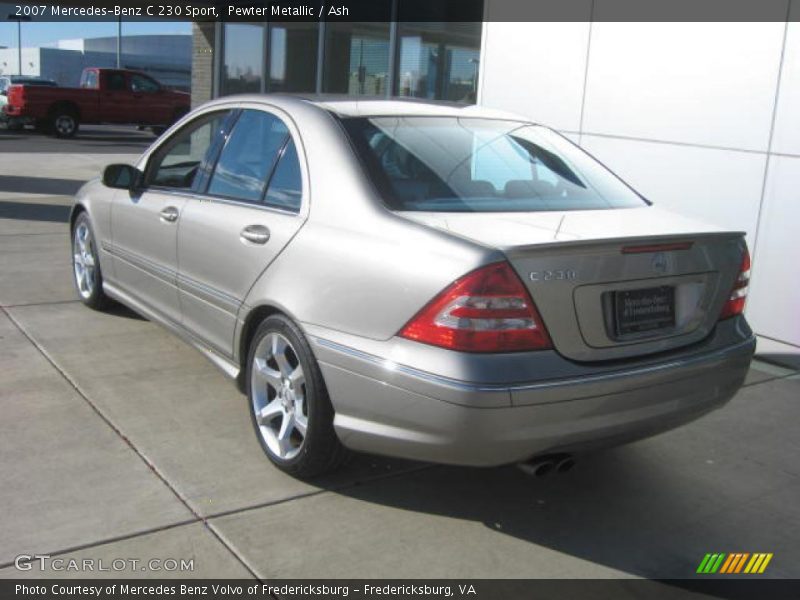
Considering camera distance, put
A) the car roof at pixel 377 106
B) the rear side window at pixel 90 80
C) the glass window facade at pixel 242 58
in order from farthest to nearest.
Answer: the rear side window at pixel 90 80
the glass window facade at pixel 242 58
the car roof at pixel 377 106

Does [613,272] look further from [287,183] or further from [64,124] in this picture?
[64,124]

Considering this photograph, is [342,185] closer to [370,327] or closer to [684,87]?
[370,327]

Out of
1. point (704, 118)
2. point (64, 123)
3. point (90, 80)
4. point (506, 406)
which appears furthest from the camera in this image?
point (90, 80)

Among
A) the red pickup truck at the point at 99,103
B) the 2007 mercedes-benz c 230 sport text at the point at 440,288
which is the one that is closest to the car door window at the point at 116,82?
the red pickup truck at the point at 99,103

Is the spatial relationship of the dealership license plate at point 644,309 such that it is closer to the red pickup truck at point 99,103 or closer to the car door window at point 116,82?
the red pickup truck at point 99,103

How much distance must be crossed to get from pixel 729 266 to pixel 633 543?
1.18 meters

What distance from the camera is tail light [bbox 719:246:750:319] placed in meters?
3.65

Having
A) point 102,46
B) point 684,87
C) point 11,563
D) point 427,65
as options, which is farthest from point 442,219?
point 102,46

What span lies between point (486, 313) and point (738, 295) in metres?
1.34

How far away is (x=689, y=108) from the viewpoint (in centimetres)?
643

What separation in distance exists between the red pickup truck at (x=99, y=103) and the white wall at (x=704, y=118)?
67.4 ft

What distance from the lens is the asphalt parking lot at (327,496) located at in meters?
3.19

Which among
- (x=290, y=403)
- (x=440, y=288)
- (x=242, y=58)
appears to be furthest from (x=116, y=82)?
(x=440, y=288)

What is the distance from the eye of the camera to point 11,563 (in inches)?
118
